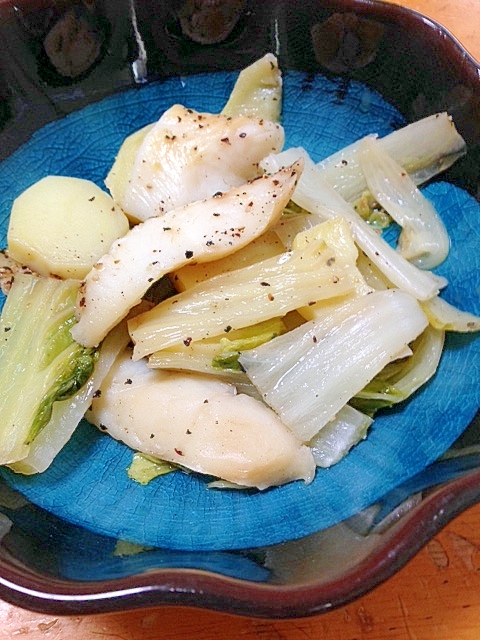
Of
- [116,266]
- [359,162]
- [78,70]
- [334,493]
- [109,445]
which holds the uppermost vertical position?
[78,70]

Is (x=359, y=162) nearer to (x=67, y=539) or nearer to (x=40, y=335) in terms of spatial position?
(x=40, y=335)

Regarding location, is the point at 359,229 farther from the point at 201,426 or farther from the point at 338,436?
the point at 201,426

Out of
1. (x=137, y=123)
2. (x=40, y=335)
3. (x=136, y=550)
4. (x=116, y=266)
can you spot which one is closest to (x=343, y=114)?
(x=137, y=123)

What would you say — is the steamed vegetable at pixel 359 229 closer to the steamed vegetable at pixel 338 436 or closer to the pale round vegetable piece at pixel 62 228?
the steamed vegetable at pixel 338 436

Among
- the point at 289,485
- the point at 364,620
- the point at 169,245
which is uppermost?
the point at 169,245

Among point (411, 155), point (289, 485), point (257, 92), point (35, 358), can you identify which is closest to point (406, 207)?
point (411, 155)

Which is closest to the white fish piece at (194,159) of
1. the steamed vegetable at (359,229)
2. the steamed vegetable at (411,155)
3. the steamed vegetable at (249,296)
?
the steamed vegetable at (359,229)
